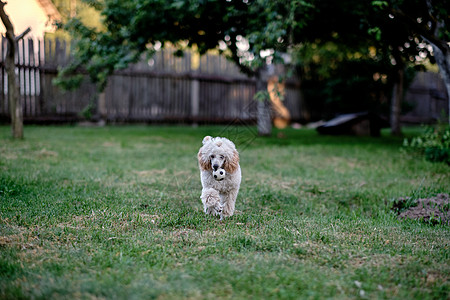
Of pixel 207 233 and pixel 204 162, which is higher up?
pixel 204 162

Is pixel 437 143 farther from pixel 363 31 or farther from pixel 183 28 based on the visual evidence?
pixel 183 28

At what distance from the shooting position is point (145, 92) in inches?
584

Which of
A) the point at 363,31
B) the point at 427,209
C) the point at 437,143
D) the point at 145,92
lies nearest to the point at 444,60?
the point at 437,143

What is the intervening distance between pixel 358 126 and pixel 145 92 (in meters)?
7.60

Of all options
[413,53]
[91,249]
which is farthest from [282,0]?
[91,249]

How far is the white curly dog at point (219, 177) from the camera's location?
159 inches

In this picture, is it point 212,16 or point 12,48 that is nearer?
point 12,48

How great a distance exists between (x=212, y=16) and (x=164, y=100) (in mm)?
6182

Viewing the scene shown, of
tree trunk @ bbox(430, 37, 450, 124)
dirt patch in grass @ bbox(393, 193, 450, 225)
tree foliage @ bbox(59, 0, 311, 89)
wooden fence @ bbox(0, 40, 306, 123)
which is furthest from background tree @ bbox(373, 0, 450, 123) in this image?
wooden fence @ bbox(0, 40, 306, 123)

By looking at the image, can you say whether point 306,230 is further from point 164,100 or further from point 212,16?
point 164,100

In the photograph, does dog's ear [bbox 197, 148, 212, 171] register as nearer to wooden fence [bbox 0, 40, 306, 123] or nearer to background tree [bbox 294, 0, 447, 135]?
background tree [bbox 294, 0, 447, 135]

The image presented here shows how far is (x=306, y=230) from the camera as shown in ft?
13.1

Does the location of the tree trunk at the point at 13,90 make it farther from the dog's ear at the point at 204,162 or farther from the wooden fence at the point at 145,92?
the dog's ear at the point at 204,162

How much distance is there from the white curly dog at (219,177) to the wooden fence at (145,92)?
28.5 ft
